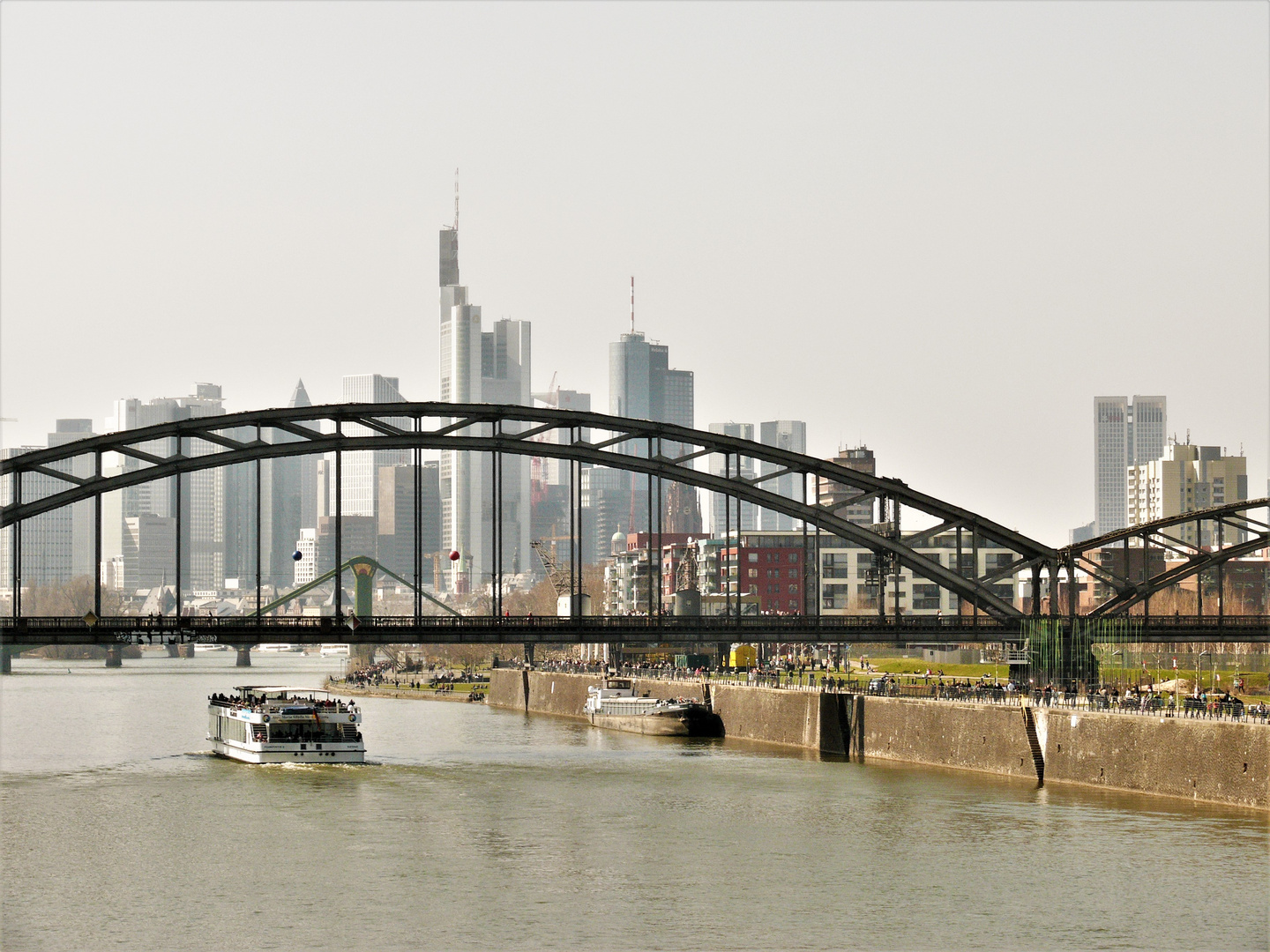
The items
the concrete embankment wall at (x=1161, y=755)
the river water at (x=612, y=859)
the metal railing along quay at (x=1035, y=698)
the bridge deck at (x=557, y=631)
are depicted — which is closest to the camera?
the river water at (x=612, y=859)

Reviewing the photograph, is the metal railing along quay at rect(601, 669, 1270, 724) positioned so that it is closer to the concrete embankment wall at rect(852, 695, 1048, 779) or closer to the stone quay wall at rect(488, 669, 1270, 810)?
the stone quay wall at rect(488, 669, 1270, 810)

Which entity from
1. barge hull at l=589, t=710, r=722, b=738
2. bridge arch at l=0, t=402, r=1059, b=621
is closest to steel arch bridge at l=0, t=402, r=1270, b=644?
bridge arch at l=0, t=402, r=1059, b=621

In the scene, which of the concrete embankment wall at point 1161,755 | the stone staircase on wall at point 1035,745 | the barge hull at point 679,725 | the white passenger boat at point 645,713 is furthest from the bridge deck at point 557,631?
the concrete embankment wall at point 1161,755

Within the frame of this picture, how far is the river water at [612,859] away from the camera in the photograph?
45719 millimetres

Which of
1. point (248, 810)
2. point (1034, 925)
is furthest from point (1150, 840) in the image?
point (248, 810)

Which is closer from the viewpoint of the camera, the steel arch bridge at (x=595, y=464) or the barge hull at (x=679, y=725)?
the steel arch bridge at (x=595, y=464)

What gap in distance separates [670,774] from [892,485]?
72.4 feet

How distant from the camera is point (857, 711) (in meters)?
84.8

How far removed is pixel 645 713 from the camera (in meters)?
104

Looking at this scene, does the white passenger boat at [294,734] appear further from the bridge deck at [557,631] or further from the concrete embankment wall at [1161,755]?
the concrete embankment wall at [1161,755]

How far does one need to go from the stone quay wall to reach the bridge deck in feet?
12.5

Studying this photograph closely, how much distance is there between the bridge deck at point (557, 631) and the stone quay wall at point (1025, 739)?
12.5 ft

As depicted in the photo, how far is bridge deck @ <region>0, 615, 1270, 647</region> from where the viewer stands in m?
79.0

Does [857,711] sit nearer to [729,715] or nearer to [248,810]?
[729,715]
